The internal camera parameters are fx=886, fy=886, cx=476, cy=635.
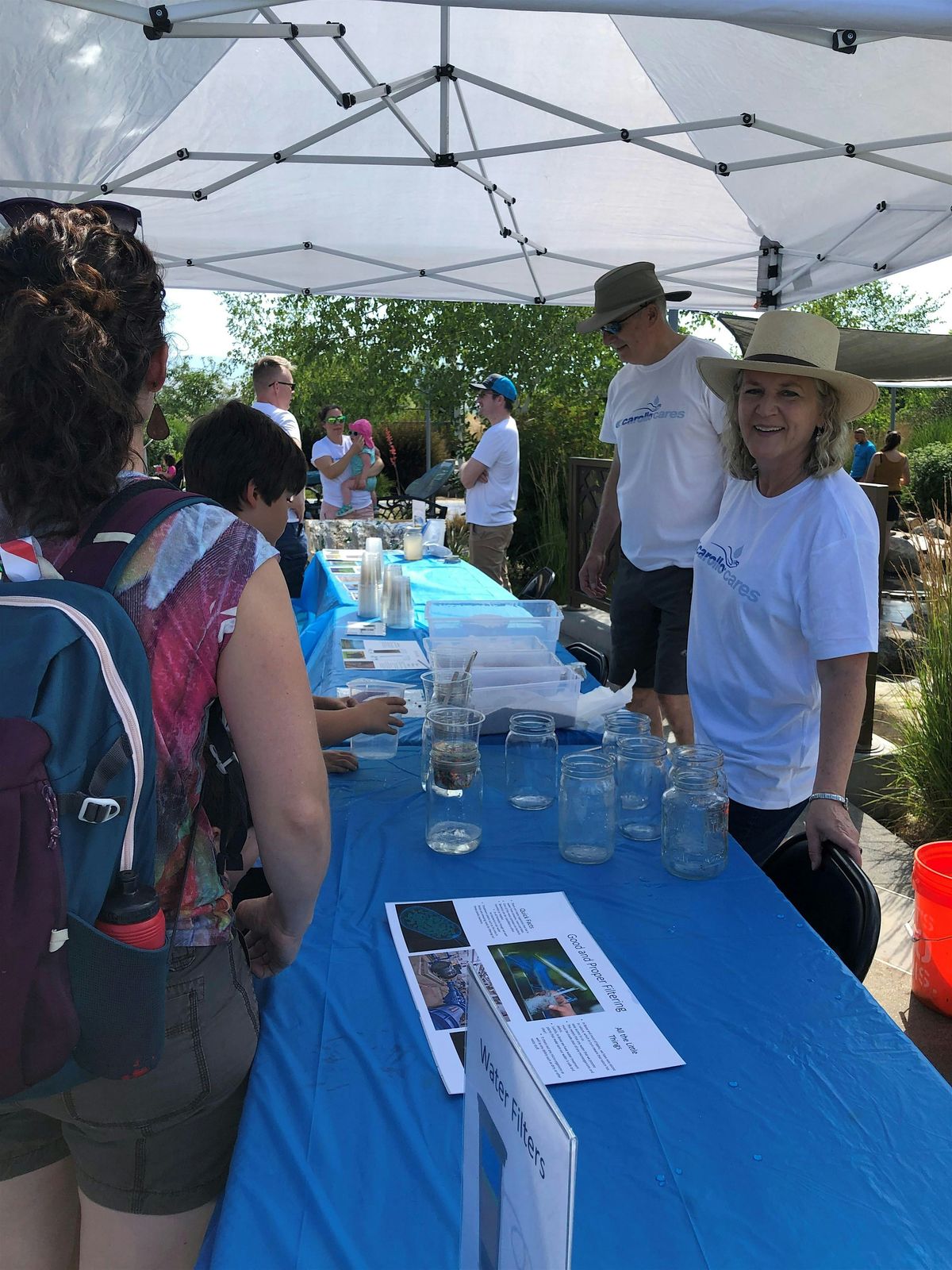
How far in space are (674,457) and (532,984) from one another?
2.69m

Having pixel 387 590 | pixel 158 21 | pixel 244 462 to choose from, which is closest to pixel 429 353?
pixel 387 590

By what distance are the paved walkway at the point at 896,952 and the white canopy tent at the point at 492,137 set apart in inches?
97.2

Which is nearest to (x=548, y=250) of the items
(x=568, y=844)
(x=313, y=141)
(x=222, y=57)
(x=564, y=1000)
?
(x=313, y=141)

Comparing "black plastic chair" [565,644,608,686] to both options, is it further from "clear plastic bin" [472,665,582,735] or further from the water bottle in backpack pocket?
the water bottle in backpack pocket

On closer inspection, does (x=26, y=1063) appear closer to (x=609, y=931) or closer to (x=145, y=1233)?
(x=145, y=1233)

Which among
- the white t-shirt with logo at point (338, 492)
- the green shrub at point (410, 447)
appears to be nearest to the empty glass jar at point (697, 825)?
the white t-shirt with logo at point (338, 492)

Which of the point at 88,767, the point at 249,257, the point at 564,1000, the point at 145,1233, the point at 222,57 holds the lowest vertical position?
the point at 145,1233

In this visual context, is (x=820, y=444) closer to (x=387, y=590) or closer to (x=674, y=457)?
(x=674, y=457)

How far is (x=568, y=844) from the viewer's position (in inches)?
62.6

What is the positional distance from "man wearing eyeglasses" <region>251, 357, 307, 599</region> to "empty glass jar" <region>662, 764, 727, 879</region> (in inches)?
161

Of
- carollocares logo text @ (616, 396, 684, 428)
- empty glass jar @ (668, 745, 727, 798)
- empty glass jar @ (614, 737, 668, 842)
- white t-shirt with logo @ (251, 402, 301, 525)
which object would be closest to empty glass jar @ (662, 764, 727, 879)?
empty glass jar @ (668, 745, 727, 798)

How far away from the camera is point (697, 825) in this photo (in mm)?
1524

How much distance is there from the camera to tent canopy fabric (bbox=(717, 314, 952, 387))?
25.3ft

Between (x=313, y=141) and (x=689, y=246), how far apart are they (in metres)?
2.31
